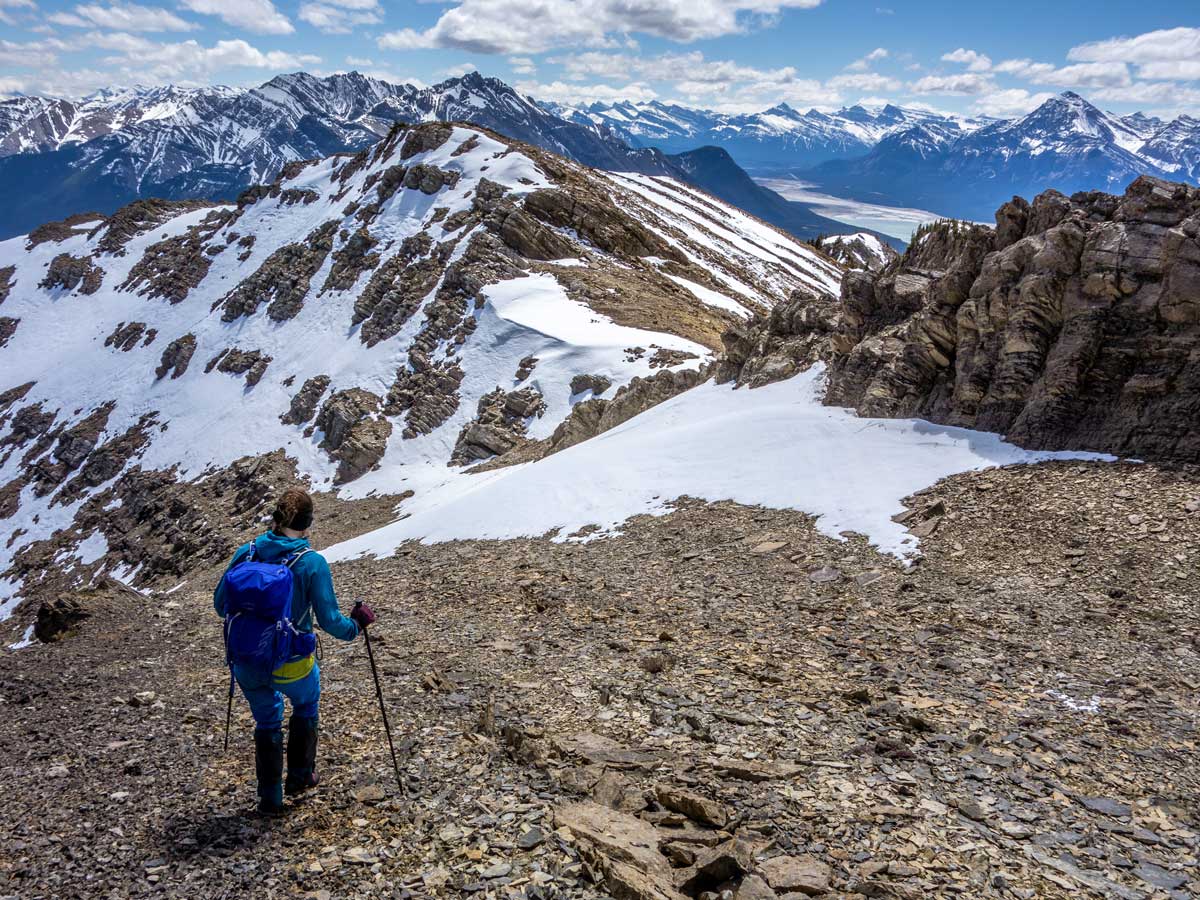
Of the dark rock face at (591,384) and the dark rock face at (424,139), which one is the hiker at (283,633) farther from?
the dark rock face at (424,139)

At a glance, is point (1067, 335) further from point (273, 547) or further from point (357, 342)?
point (357, 342)

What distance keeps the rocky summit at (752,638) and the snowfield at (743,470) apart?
0.15 meters

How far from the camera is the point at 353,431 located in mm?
44406

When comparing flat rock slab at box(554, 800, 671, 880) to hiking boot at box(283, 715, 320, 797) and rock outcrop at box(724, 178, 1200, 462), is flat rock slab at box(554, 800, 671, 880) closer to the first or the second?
hiking boot at box(283, 715, 320, 797)

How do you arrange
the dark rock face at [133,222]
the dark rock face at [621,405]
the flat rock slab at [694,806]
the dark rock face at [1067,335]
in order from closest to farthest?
the flat rock slab at [694,806] → the dark rock face at [1067,335] → the dark rock face at [621,405] → the dark rock face at [133,222]

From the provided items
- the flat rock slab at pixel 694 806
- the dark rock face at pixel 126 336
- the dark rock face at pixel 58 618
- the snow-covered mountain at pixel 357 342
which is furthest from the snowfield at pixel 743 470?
the dark rock face at pixel 126 336

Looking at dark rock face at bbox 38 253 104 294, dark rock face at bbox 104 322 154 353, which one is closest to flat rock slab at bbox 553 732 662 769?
dark rock face at bbox 104 322 154 353

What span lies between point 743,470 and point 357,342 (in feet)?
142

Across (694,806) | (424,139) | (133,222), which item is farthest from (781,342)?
(133,222)

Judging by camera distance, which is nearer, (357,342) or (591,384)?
(591,384)

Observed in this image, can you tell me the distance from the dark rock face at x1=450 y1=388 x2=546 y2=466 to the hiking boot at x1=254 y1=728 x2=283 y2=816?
32.8 metres

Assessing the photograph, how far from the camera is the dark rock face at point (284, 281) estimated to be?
214 feet

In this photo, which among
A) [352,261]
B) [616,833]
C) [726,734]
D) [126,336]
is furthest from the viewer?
[126,336]

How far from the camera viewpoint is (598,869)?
5520mm
